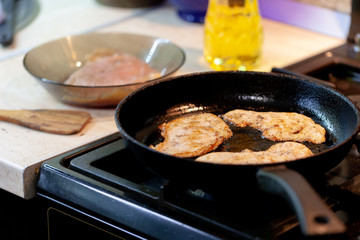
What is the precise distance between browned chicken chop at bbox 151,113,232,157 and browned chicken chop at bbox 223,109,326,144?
1.8 inches

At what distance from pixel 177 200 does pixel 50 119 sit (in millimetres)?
415

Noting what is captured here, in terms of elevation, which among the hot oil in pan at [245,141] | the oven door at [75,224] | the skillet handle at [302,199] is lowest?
the oven door at [75,224]

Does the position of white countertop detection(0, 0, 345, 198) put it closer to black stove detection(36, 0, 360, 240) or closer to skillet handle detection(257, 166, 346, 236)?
black stove detection(36, 0, 360, 240)

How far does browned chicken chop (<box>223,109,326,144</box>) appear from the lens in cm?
103

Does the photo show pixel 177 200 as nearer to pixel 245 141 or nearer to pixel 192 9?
pixel 245 141

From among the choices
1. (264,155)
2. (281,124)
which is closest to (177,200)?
(264,155)

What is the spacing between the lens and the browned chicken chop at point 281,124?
103 centimetres

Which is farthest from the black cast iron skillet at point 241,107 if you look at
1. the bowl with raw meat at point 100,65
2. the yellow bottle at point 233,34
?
the yellow bottle at point 233,34

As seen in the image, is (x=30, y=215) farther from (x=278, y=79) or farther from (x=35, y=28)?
(x=35, y=28)

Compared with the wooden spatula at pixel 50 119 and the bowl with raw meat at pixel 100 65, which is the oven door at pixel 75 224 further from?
the bowl with raw meat at pixel 100 65

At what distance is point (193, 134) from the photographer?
1.02 metres

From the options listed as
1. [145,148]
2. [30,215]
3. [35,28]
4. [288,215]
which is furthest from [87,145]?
[35,28]

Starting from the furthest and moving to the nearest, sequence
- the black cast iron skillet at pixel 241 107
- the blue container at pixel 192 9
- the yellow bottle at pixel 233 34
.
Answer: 1. the blue container at pixel 192 9
2. the yellow bottle at pixel 233 34
3. the black cast iron skillet at pixel 241 107

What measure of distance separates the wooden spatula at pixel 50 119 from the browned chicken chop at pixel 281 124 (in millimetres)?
303
